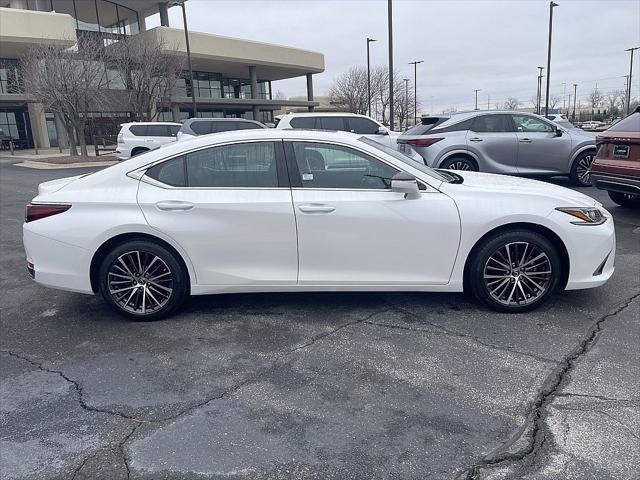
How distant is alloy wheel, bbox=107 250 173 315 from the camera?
4.21 m

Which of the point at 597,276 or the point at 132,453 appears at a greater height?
the point at 597,276

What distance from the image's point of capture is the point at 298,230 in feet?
13.5

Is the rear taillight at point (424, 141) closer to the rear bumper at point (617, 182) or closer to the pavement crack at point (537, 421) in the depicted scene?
the rear bumper at point (617, 182)

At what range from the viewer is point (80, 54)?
85.9 feet

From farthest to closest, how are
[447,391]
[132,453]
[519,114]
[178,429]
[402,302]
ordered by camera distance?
[519,114], [402,302], [447,391], [178,429], [132,453]

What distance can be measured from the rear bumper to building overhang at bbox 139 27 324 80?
3207 cm

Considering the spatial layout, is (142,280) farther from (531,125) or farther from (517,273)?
(531,125)

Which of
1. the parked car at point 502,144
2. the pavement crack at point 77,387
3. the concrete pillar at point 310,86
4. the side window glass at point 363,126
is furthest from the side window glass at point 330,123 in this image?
the concrete pillar at point 310,86

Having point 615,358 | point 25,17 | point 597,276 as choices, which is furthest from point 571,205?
point 25,17

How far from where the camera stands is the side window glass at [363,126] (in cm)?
1316

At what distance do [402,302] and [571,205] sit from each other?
1.64 m

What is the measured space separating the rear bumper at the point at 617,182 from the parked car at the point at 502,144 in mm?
2717

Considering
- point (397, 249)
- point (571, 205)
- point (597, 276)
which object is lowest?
point (597, 276)

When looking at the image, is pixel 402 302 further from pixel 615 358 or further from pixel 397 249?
pixel 615 358
